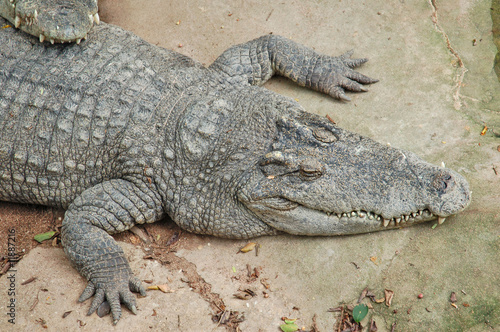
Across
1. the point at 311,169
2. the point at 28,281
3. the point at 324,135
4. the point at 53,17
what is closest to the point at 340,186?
the point at 311,169

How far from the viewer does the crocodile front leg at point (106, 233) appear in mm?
3816

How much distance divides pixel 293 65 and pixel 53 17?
8.68 feet

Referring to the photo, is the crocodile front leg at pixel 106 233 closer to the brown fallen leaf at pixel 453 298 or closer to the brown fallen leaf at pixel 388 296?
the brown fallen leaf at pixel 388 296

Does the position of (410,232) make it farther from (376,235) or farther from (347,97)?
(347,97)

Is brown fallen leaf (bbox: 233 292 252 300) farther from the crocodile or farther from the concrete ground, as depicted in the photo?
the crocodile

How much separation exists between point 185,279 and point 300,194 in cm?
126

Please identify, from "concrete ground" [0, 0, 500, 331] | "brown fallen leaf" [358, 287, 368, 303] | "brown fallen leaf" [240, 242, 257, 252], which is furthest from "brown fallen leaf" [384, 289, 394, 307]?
"brown fallen leaf" [240, 242, 257, 252]

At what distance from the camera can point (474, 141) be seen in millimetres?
4426

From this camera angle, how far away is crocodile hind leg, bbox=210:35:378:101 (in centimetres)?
Result: 527

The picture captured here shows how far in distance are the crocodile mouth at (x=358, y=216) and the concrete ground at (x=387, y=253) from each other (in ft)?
0.45

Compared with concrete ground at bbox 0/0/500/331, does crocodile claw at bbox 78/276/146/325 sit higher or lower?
lower

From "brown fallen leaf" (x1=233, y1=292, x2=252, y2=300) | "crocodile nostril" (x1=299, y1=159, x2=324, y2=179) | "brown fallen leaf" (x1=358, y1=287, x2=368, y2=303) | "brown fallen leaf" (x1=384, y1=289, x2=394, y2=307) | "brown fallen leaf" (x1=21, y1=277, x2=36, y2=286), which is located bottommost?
"brown fallen leaf" (x1=21, y1=277, x2=36, y2=286)

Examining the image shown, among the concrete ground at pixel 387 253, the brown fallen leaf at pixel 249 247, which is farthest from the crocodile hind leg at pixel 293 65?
the brown fallen leaf at pixel 249 247

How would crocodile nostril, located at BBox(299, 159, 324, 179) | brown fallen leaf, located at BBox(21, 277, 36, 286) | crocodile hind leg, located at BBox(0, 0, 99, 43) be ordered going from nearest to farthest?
1. crocodile nostril, located at BBox(299, 159, 324, 179)
2. brown fallen leaf, located at BBox(21, 277, 36, 286)
3. crocodile hind leg, located at BBox(0, 0, 99, 43)
